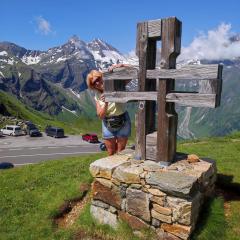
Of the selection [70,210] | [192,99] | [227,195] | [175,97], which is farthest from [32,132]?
[192,99]

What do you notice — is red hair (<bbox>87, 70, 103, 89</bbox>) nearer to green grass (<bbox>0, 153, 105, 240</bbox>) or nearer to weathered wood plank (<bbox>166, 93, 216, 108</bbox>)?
weathered wood plank (<bbox>166, 93, 216, 108</bbox>)

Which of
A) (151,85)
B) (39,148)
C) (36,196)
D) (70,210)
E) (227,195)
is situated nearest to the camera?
(151,85)

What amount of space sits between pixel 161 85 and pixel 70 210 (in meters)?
5.00

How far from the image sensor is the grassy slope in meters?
9.45

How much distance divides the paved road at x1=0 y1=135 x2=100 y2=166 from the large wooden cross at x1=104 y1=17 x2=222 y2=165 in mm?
39690

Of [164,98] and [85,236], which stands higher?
[164,98]

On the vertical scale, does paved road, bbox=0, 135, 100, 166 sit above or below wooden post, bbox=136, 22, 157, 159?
below

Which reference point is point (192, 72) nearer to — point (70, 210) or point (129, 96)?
point (129, 96)

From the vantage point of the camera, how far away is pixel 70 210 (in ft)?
39.0

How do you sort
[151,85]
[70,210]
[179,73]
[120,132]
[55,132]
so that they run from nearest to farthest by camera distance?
1. [179,73]
2. [151,85]
3. [120,132]
4. [70,210]
5. [55,132]

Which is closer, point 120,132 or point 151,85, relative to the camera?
point 151,85

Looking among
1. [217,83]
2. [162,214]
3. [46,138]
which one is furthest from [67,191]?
[46,138]

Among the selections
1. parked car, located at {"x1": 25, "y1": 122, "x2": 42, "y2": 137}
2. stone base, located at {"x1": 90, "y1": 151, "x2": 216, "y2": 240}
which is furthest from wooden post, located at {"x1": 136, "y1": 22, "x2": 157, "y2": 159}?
parked car, located at {"x1": 25, "y1": 122, "x2": 42, "y2": 137}

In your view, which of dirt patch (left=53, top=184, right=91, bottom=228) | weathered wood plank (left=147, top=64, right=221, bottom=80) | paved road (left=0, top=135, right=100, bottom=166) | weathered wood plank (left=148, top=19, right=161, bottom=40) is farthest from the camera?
paved road (left=0, top=135, right=100, bottom=166)
